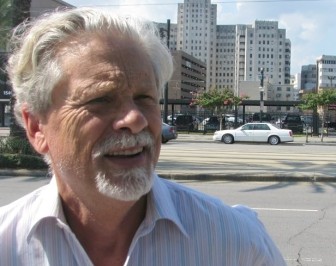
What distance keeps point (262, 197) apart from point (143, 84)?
29.3ft

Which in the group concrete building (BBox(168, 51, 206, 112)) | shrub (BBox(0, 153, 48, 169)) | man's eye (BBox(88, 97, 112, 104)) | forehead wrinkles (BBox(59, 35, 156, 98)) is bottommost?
Result: shrub (BBox(0, 153, 48, 169))

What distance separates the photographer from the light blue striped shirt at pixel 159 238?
1607mm

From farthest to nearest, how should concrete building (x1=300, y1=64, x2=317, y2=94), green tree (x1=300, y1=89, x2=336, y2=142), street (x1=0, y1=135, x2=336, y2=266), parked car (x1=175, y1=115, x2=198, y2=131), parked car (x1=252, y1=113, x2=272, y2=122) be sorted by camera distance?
concrete building (x1=300, y1=64, x2=317, y2=94) → parked car (x1=252, y1=113, x2=272, y2=122) → parked car (x1=175, y1=115, x2=198, y2=131) → green tree (x1=300, y1=89, x2=336, y2=142) → street (x1=0, y1=135, x2=336, y2=266)

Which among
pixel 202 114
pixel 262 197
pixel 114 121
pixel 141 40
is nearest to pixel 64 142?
pixel 114 121

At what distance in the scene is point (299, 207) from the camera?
29.9 feet

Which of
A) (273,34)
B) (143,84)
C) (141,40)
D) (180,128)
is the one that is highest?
(273,34)

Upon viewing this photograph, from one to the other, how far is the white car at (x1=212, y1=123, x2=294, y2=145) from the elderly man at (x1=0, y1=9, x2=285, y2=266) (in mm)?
28845

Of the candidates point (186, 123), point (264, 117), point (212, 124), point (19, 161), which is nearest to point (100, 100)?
point (19, 161)

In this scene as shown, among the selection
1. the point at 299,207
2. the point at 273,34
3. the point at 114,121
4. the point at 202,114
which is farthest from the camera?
the point at 273,34

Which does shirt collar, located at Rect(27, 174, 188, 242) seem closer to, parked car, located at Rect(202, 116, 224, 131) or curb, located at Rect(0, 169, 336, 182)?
curb, located at Rect(0, 169, 336, 182)

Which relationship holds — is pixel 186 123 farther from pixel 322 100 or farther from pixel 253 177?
pixel 253 177


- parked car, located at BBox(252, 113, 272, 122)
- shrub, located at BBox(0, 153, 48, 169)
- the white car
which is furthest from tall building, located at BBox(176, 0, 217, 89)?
shrub, located at BBox(0, 153, 48, 169)

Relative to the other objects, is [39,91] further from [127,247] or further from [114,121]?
[127,247]

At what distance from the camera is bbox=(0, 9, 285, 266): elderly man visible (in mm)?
1576
